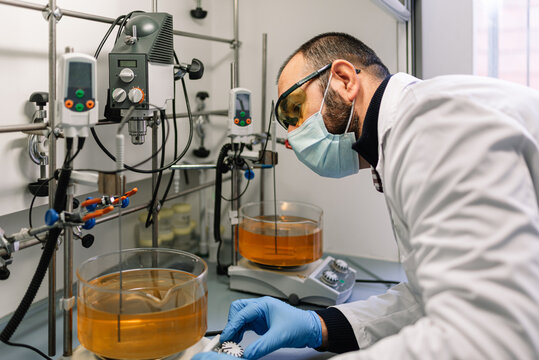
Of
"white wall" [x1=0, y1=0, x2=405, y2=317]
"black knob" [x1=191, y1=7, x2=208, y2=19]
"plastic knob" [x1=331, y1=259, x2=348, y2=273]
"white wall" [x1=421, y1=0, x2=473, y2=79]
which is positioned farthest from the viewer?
"black knob" [x1=191, y1=7, x2=208, y2=19]

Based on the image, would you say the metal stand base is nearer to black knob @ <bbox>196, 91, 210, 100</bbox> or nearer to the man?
the man

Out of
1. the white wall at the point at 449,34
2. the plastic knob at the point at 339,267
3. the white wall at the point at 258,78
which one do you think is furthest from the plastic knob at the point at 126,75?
the white wall at the point at 449,34

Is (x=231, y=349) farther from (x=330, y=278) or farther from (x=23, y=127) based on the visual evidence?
(x=23, y=127)

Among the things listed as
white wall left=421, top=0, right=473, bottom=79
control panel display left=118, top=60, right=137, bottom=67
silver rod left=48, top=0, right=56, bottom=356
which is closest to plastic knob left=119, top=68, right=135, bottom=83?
control panel display left=118, top=60, right=137, bottom=67

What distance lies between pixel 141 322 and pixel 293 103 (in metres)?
0.65

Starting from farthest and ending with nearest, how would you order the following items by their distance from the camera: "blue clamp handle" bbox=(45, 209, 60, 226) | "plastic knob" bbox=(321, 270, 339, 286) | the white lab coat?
1. "plastic knob" bbox=(321, 270, 339, 286)
2. "blue clamp handle" bbox=(45, 209, 60, 226)
3. the white lab coat

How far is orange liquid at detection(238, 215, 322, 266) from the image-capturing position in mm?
1625

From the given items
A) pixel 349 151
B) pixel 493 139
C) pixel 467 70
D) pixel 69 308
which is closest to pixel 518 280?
pixel 493 139

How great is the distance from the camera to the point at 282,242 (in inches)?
64.1

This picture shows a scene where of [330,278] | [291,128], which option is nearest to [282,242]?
[330,278]

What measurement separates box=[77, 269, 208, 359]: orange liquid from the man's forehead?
1.84 ft

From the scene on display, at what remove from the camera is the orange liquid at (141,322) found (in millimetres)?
910

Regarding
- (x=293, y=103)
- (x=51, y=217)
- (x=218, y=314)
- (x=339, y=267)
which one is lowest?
(x=218, y=314)

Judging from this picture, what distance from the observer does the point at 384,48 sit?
1.96 meters
